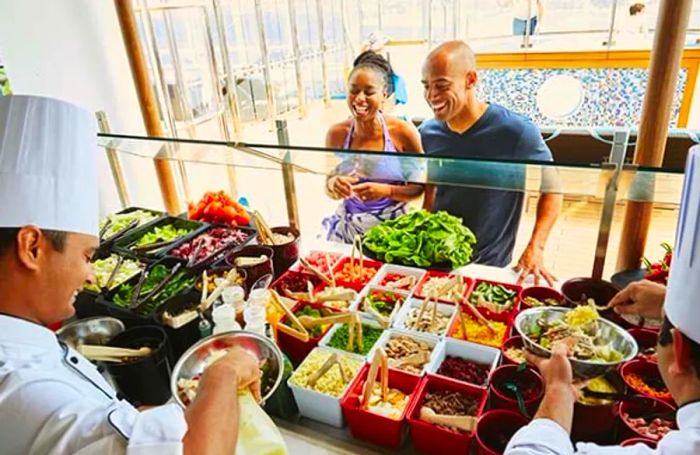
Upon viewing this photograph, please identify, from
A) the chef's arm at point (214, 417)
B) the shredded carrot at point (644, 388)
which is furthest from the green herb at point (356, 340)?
the shredded carrot at point (644, 388)

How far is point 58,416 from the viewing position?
741 mm

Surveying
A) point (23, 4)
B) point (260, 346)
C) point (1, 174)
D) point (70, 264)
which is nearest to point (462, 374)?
point (260, 346)

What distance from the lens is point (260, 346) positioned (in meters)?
1.28

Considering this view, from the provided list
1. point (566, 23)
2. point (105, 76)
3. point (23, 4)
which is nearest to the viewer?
point (23, 4)

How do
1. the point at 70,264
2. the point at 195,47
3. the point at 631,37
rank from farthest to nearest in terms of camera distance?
the point at 631,37 → the point at 195,47 → the point at 70,264

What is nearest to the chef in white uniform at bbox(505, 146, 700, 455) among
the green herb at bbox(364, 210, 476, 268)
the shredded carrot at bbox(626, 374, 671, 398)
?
the shredded carrot at bbox(626, 374, 671, 398)

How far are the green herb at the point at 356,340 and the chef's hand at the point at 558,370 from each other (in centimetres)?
48

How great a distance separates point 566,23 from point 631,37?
126cm

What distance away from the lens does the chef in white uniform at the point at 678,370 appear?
0.77 metres

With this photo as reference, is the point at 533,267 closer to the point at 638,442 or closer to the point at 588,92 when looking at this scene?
the point at 638,442

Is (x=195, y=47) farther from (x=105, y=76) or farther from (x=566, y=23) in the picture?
(x=566, y=23)

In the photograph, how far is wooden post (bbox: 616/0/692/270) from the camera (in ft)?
4.95

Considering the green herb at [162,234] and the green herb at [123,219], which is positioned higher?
the green herb at [123,219]

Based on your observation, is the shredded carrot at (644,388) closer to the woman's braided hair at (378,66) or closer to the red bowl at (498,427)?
the red bowl at (498,427)
